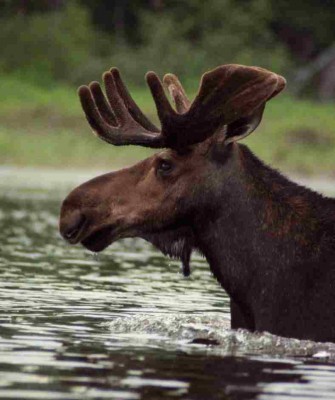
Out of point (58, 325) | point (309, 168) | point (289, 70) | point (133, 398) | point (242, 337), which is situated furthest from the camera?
point (289, 70)

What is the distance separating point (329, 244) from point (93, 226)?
1.45 m

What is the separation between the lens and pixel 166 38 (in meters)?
47.7

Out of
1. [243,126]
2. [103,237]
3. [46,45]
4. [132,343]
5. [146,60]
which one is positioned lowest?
[132,343]

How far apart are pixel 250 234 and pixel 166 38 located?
37.6 meters

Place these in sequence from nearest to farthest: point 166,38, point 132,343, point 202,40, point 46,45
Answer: point 132,343 < point 46,45 < point 166,38 < point 202,40

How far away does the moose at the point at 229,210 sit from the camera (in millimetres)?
10289

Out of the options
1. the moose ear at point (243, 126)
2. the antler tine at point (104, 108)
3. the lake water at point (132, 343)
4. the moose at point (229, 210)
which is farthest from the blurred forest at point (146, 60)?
the moose ear at point (243, 126)

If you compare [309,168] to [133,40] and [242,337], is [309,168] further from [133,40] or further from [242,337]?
[242,337]

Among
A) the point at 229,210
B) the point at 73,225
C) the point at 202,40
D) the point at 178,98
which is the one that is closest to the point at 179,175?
the point at 229,210

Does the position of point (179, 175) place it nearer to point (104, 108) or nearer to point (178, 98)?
point (104, 108)

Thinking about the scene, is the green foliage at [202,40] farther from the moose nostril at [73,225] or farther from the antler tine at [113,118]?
the moose nostril at [73,225]

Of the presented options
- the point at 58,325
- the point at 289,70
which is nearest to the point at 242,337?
the point at 58,325

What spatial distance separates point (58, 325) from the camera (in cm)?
1108

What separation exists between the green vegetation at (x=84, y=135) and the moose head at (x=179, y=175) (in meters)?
25.2
